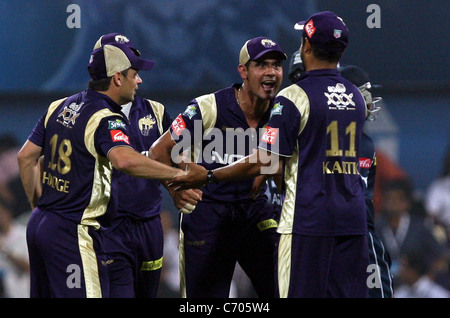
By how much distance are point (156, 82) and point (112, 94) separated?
10.9 ft

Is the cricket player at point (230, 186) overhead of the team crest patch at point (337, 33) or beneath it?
beneath

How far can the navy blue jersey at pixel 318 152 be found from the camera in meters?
3.77

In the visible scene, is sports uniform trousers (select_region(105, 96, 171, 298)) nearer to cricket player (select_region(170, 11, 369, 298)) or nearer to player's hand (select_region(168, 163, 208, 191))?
player's hand (select_region(168, 163, 208, 191))

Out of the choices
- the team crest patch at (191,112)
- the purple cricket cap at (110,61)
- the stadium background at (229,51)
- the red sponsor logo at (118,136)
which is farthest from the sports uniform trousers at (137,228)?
the stadium background at (229,51)

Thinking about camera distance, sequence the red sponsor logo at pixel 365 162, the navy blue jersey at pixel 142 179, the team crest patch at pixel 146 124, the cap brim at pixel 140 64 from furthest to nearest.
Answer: the team crest patch at pixel 146 124 < the navy blue jersey at pixel 142 179 < the red sponsor logo at pixel 365 162 < the cap brim at pixel 140 64

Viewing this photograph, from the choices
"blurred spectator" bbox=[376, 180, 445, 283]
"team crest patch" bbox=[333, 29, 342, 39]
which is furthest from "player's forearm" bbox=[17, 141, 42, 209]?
"blurred spectator" bbox=[376, 180, 445, 283]

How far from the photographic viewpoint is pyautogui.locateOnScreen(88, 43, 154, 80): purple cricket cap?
14.1 ft

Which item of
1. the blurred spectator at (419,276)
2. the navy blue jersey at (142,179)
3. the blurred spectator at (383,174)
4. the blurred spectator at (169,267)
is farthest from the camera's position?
the blurred spectator at (383,174)

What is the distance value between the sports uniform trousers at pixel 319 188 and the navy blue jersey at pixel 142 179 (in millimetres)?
1355

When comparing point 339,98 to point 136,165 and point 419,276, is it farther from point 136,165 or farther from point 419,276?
point 419,276

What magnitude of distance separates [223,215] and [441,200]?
3.58m

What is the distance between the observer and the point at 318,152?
149 inches

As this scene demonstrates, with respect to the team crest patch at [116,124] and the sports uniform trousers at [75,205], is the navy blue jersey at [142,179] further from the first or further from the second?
the team crest patch at [116,124]
